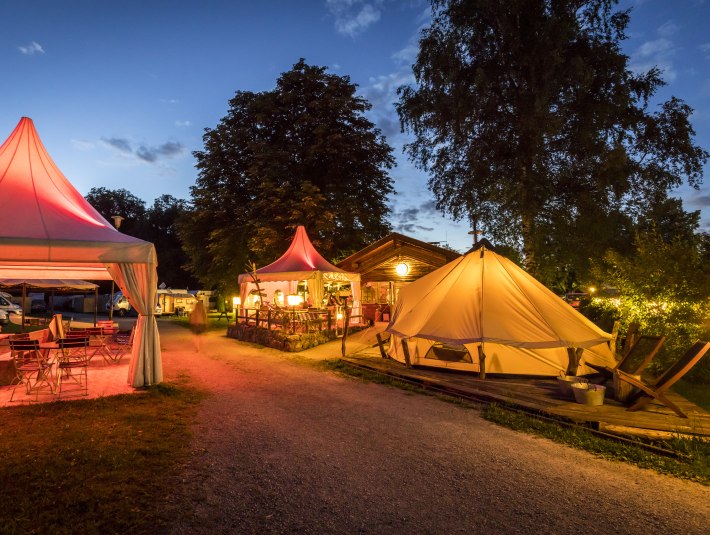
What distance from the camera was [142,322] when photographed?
8141 millimetres

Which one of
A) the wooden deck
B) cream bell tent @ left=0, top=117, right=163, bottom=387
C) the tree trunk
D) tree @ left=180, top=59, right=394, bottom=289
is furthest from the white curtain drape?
tree @ left=180, top=59, right=394, bottom=289

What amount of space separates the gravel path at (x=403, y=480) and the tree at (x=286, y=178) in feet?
55.9

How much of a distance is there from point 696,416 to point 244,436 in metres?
5.97

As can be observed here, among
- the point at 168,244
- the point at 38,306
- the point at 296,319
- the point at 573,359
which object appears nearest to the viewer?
the point at 573,359

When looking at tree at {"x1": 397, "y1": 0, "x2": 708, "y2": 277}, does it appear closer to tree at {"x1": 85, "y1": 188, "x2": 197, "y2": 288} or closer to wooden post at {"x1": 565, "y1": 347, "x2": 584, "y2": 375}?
wooden post at {"x1": 565, "y1": 347, "x2": 584, "y2": 375}

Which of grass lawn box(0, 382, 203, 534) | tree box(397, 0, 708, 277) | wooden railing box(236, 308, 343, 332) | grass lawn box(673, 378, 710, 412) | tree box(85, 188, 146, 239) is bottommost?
grass lawn box(673, 378, 710, 412)

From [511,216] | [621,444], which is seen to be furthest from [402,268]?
[621,444]

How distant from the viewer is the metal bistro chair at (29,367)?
763 centimetres

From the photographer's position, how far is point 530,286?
9211 millimetres

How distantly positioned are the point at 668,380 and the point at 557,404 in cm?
150

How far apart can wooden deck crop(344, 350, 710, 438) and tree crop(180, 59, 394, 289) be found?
48.2ft

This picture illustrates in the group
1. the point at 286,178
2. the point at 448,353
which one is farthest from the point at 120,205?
the point at 448,353

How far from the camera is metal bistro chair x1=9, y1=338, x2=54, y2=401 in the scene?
7.63 meters

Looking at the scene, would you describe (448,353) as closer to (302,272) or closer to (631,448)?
(631,448)
